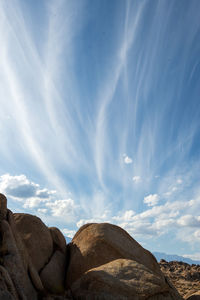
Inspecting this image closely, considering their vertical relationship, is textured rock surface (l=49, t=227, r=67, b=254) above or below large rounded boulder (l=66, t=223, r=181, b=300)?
above

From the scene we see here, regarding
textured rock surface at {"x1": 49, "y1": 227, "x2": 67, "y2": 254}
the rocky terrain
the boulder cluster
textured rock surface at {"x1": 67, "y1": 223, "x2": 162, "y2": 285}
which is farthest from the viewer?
the rocky terrain

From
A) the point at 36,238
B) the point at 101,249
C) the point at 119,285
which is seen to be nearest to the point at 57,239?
the point at 36,238

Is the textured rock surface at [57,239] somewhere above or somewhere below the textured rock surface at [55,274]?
above

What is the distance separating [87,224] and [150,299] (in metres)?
6.32

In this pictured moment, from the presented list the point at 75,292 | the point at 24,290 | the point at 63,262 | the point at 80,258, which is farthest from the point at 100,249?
the point at 24,290

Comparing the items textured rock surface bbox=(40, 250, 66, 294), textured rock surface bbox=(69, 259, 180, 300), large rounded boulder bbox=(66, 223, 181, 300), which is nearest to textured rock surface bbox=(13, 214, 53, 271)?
textured rock surface bbox=(40, 250, 66, 294)

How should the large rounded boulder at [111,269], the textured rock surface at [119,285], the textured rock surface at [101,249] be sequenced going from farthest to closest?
1. the textured rock surface at [101,249]
2. the large rounded boulder at [111,269]
3. the textured rock surface at [119,285]

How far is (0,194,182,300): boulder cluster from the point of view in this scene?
9320 millimetres

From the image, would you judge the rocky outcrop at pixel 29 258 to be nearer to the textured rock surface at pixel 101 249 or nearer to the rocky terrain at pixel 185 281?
the textured rock surface at pixel 101 249

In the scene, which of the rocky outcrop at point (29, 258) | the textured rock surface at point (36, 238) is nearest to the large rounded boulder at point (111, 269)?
the rocky outcrop at point (29, 258)

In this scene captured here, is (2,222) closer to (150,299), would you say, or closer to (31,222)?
(31,222)

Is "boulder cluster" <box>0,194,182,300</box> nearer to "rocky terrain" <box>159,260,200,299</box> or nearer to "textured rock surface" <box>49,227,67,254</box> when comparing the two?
"textured rock surface" <box>49,227,67,254</box>

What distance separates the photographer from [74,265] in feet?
42.2

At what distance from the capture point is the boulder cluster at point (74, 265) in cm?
932
